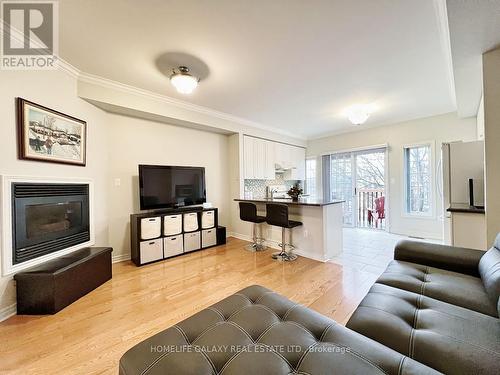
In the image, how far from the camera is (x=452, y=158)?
2.77m

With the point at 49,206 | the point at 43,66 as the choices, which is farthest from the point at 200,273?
the point at 43,66

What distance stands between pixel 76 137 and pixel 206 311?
2.85m

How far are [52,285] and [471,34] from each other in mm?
4381

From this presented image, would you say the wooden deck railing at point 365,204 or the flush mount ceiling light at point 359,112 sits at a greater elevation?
the flush mount ceiling light at point 359,112

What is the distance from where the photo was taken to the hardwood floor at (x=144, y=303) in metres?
1.50

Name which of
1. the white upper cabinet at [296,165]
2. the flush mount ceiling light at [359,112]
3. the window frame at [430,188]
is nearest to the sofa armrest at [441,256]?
the flush mount ceiling light at [359,112]

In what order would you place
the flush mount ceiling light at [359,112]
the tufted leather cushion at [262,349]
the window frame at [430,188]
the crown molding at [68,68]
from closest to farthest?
1. the tufted leather cushion at [262,349]
2. the crown molding at [68,68]
3. the flush mount ceiling light at [359,112]
4. the window frame at [430,188]

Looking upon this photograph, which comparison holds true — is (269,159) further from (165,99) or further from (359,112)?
(165,99)

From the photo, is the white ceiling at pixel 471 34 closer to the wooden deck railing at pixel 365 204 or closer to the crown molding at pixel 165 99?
the wooden deck railing at pixel 365 204

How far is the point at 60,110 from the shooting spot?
251cm

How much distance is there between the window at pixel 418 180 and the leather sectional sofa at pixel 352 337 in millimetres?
3772

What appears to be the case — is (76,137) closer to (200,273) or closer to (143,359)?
(200,273)

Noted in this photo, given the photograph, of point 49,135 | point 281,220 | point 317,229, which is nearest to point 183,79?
point 49,135
